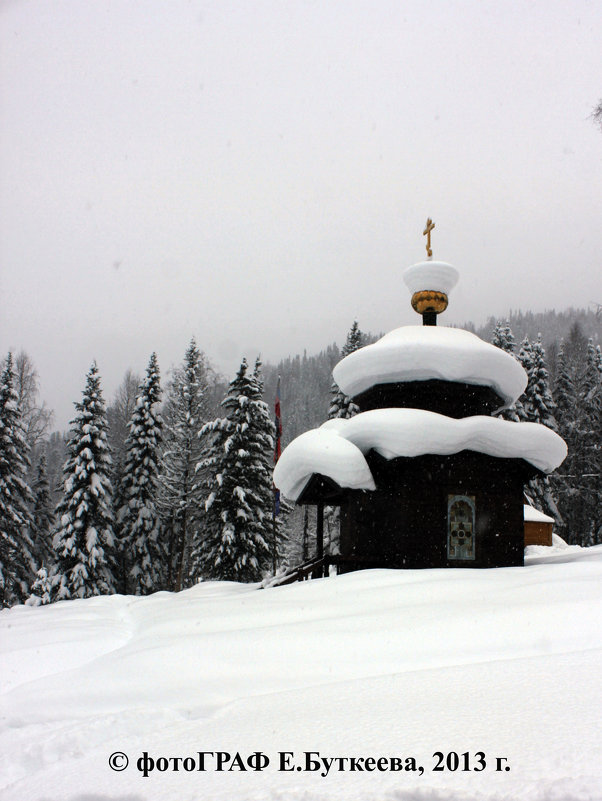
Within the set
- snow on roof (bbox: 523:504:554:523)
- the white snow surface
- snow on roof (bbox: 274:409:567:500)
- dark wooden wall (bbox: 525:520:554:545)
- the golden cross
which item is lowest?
dark wooden wall (bbox: 525:520:554:545)

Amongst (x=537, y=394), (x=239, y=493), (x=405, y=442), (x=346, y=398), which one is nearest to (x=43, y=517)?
(x=239, y=493)

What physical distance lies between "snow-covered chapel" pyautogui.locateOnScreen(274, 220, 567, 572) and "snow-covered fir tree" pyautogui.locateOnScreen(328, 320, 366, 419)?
10.7 m

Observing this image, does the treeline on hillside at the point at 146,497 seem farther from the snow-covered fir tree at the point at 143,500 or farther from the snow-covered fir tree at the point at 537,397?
the snow-covered fir tree at the point at 537,397

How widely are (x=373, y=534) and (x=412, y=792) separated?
1048cm

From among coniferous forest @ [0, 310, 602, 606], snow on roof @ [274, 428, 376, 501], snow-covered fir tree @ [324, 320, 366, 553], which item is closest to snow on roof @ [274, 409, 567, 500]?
snow on roof @ [274, 428, 376, 501]

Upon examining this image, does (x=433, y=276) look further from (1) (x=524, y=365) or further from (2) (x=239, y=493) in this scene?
(1) (x=524, y=365)

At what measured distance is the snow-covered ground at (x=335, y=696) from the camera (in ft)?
8.07

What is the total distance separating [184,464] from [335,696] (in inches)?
979

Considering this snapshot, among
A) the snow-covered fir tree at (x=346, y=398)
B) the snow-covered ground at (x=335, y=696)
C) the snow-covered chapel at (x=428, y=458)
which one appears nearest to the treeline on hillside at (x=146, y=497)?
the snow-covered fir tree at (x=346, y=398)

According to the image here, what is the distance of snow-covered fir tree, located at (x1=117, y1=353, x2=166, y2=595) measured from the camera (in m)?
26.3

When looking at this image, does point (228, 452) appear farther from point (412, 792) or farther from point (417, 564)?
point (412, 792)

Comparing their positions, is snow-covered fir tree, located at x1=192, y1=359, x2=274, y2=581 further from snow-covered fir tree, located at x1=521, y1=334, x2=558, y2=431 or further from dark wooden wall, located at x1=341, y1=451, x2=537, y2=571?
snow-covered fir tree, located at x1=521, y1=334, x2=558, y2=431

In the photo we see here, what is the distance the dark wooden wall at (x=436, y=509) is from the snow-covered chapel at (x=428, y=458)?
21 mm

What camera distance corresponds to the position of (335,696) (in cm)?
356
